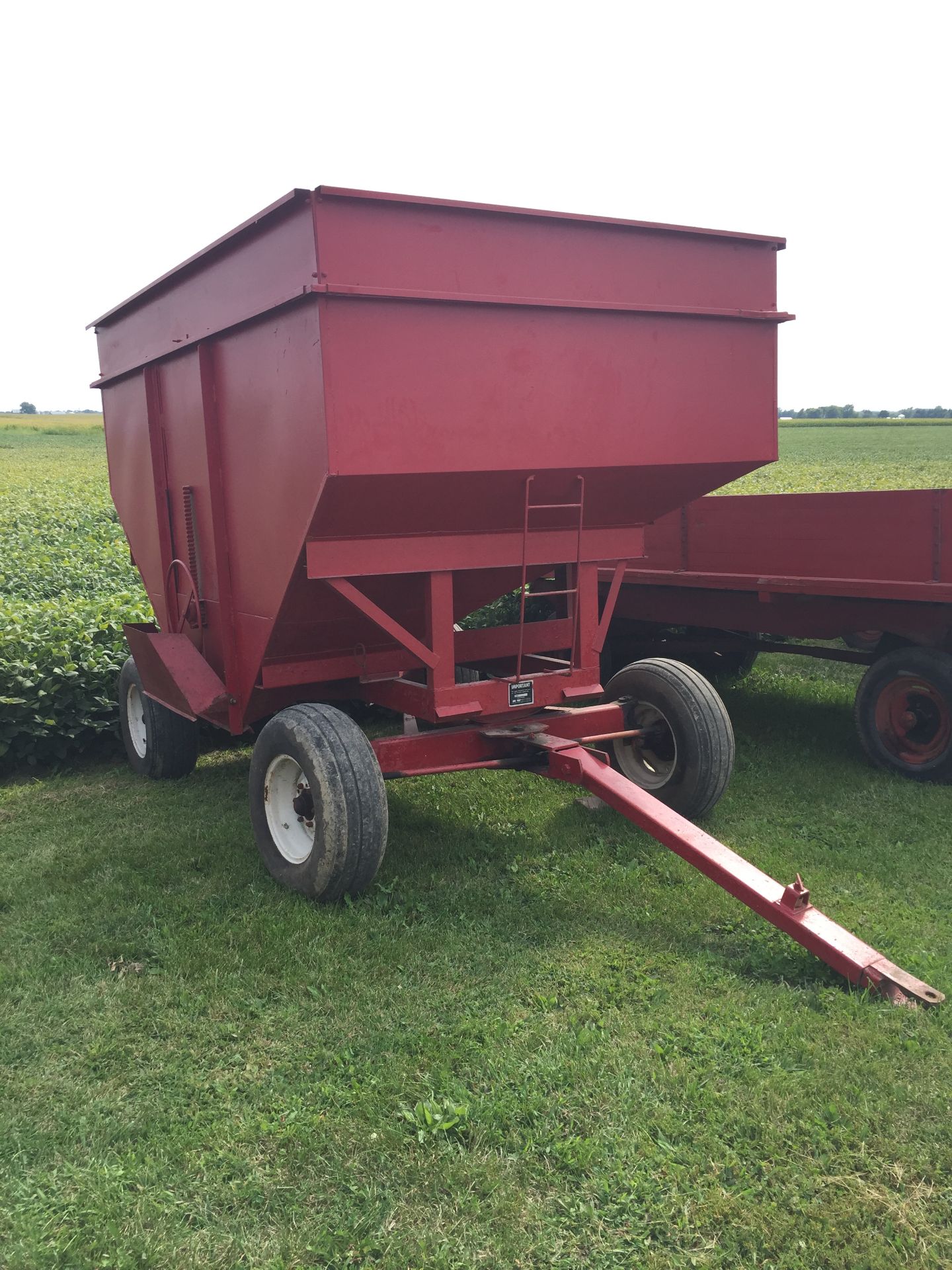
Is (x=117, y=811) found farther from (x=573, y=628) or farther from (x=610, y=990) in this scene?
(x=610, y=990)

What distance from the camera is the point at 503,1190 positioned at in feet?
8.99

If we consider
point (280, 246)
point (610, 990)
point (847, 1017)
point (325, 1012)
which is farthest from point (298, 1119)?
point (280, 246)

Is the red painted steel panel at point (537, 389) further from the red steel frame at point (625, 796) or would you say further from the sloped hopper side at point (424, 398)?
the red steel frame at point (625, 796)

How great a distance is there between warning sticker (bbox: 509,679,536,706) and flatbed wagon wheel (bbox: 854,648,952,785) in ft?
7.68

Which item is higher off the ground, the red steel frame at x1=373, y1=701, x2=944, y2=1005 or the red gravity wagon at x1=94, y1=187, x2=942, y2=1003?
the red gravity wagon at x1=94, y1=187, x2=942, y2=1003

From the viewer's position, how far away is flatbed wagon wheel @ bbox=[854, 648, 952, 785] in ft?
19.3

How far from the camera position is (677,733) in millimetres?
5352

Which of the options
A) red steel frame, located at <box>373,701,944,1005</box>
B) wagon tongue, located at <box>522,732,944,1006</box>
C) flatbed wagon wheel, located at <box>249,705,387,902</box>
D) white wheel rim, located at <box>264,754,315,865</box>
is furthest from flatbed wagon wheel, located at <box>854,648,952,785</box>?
white wheel rim, located at <box>264,754,315,865</box>

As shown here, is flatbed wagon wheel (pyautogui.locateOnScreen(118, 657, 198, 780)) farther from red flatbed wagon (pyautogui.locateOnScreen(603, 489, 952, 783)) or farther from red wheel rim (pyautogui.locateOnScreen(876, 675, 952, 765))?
red wheel rim (pyautogui.locateOnScreen(876, 675, 952, 765))

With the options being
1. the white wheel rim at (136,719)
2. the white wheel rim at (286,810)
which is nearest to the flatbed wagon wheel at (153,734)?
the white wheel rim at (136,719)

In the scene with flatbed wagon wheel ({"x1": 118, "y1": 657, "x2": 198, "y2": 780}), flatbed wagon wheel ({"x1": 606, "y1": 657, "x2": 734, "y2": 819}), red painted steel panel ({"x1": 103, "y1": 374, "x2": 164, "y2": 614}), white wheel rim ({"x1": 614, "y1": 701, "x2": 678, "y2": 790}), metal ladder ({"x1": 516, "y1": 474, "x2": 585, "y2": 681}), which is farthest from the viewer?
flatbed wagon wheel ({"x1": 118, "y1": 657, "x2": 198, "y2": 780})

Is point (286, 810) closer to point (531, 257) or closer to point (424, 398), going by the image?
point (424, 398)

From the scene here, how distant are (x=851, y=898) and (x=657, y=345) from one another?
2.52m

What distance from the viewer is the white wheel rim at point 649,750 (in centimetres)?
556
